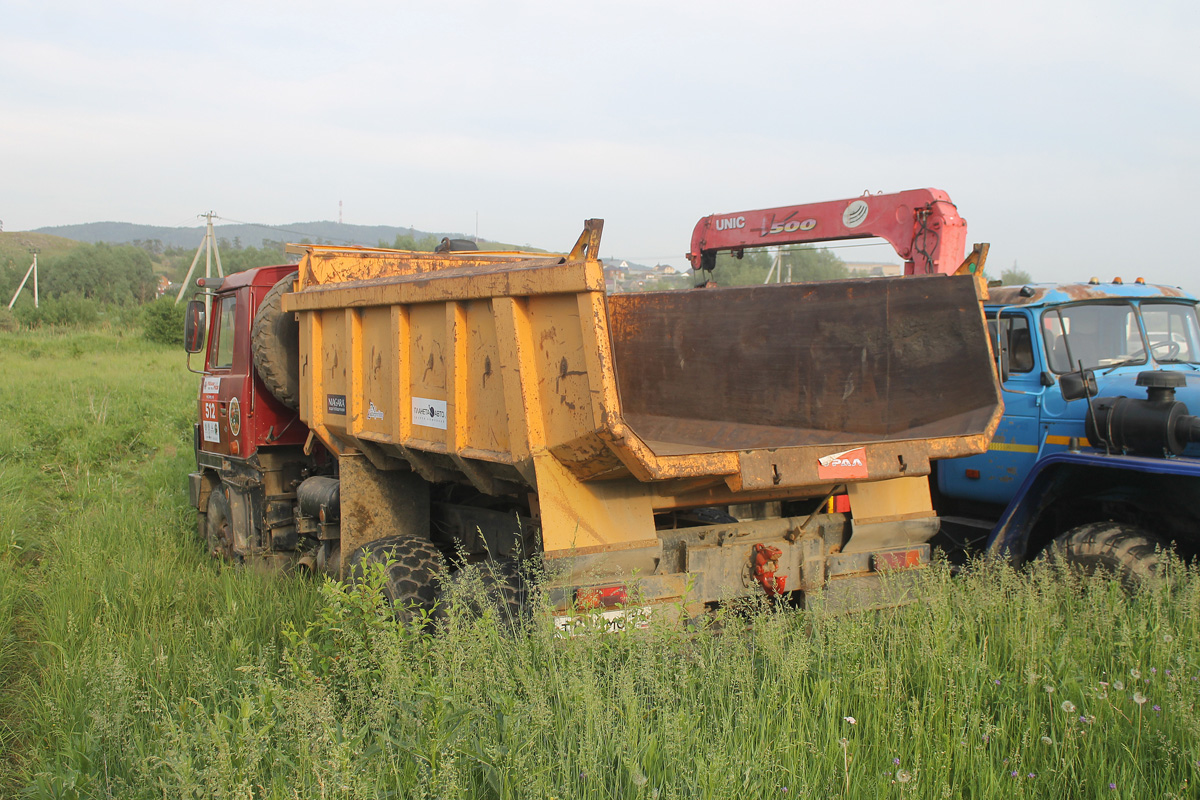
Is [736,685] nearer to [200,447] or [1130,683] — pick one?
[1130,683]

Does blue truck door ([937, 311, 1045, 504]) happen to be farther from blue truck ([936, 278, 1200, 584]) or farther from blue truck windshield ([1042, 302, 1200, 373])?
blue truck windshield ([1042, 302, 1200, 373])

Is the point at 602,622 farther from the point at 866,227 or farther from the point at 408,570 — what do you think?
the point at 866,227

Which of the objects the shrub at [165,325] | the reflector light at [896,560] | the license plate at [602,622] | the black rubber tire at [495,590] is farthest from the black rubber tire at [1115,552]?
the shrub at [165,325]

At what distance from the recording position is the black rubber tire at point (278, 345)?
20.0ft

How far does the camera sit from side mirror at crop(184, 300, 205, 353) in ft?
23.9

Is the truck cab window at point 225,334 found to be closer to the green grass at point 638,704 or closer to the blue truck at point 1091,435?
the green grass at point 638,704

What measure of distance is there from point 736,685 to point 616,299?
1.89 m

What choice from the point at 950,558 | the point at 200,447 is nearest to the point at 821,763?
the point at 950,558

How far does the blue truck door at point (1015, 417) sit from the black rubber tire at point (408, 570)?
372 cm

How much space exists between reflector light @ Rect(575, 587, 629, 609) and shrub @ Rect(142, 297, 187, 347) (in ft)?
97.6

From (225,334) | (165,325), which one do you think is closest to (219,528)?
(225,334)

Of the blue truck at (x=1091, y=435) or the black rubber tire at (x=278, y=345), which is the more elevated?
the black rubber tire at (x=278, y=345)

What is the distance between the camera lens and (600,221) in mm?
3445

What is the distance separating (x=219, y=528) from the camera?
24.6ft
